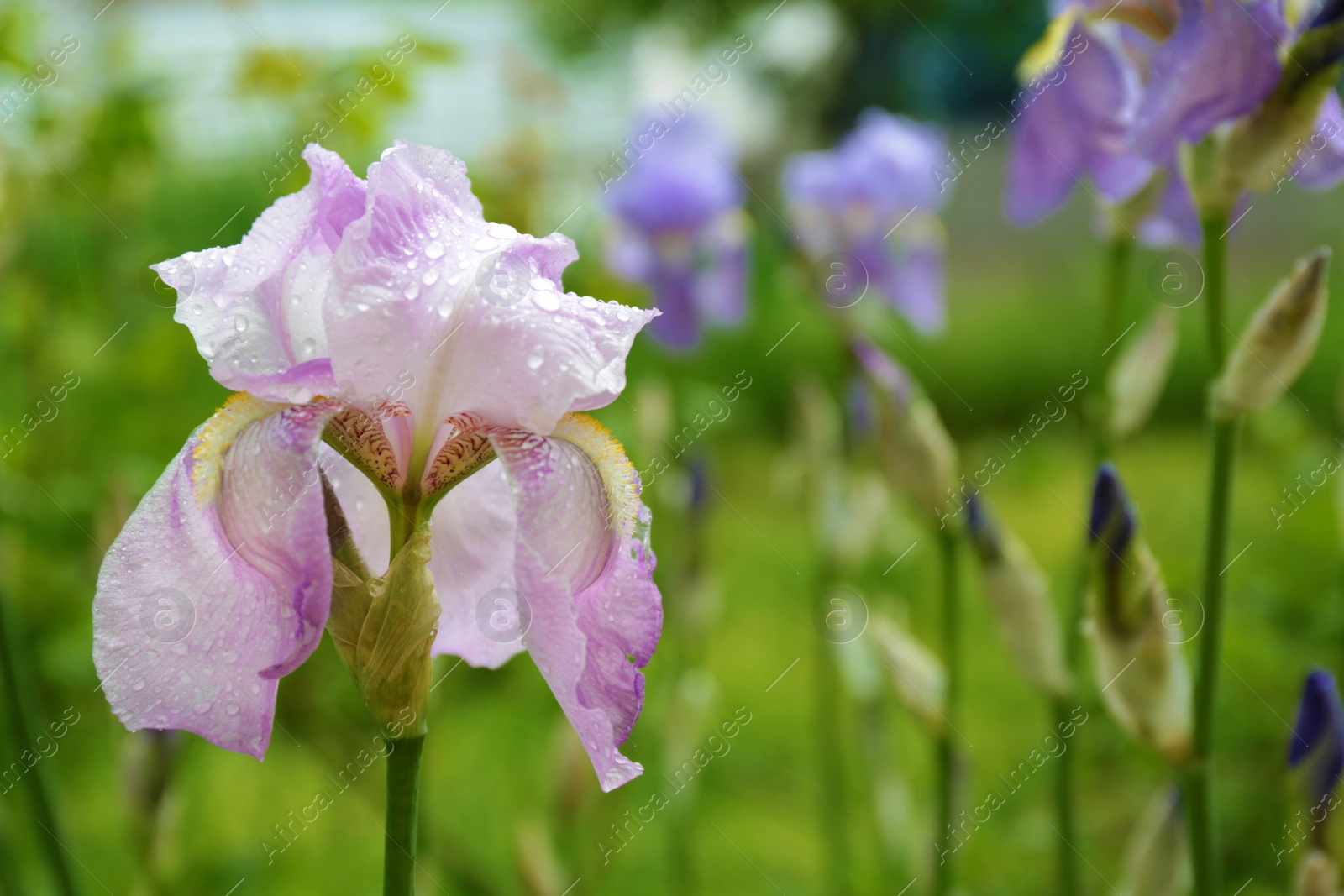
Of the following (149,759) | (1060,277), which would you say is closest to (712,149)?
(149,759)

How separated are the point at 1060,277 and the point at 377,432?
6.95 meters

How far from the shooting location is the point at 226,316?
54 centimetres

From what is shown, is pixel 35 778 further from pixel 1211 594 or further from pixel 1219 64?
pixel 1219 64

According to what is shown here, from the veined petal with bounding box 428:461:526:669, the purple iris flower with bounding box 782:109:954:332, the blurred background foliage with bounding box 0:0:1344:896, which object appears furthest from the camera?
the purple iris flower with bounding box 782:109:954:332

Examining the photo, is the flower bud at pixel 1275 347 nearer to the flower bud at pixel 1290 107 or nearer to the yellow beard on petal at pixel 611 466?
the flower bud at pixel 1290 107

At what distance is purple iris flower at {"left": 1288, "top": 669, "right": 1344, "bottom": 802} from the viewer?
872 millimetres

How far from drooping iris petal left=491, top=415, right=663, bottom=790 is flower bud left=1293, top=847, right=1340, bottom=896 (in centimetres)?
68

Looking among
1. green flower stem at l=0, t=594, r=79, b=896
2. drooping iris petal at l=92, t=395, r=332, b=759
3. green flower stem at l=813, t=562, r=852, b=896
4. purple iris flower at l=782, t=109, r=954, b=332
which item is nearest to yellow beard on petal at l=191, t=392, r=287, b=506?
drooping iris petal at l=92, t=395, r=332, b=759

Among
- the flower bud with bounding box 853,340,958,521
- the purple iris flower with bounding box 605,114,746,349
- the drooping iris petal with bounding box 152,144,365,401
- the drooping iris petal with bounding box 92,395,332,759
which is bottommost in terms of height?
the purple iris flower with bounding box 605,114,746,349

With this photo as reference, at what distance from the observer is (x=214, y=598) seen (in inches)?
19.8

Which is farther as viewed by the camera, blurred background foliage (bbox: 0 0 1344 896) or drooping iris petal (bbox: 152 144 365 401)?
blurred background foliage (bbox: 0 0 1344 896)

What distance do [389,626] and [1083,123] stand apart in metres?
0.82

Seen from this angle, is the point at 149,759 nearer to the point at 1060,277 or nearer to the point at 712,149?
the point at 712,149

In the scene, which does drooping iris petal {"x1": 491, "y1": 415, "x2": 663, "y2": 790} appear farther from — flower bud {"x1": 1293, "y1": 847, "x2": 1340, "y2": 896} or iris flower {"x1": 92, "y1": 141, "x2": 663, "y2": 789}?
flower bud {"x1": 1293, "y1": 847, "x2": 1340, "y2": 896}
